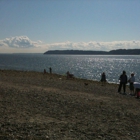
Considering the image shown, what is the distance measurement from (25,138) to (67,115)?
3320 mm

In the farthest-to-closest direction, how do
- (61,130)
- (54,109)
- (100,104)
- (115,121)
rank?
(100,104)
(54,109)
(115,121)
(61,130)

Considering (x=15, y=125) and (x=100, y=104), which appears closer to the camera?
(x=15, y=125)

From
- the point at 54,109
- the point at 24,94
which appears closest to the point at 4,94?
the point at 24,94

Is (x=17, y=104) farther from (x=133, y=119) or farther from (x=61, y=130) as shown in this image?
(x=133, y=119)

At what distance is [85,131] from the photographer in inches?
321

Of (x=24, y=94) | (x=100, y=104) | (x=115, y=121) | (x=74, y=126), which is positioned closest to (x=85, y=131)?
(x=74, y=126)

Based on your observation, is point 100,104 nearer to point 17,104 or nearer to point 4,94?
point 17,104

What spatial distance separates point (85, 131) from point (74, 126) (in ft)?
1.92

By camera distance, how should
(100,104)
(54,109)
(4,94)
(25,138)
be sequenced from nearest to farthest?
1. (25,138)
2. (54,109)
3. (100,104)
4. (4,94)

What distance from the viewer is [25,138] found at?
23.6 feet

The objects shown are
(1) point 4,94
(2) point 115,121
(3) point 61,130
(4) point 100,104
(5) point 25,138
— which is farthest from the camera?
(1) point 4,94

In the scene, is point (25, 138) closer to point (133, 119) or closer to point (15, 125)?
point (15, 125)

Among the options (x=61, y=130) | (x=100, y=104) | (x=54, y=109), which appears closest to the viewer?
(x=61, y=130)

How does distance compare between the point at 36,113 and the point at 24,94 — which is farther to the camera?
the point at 24,94
